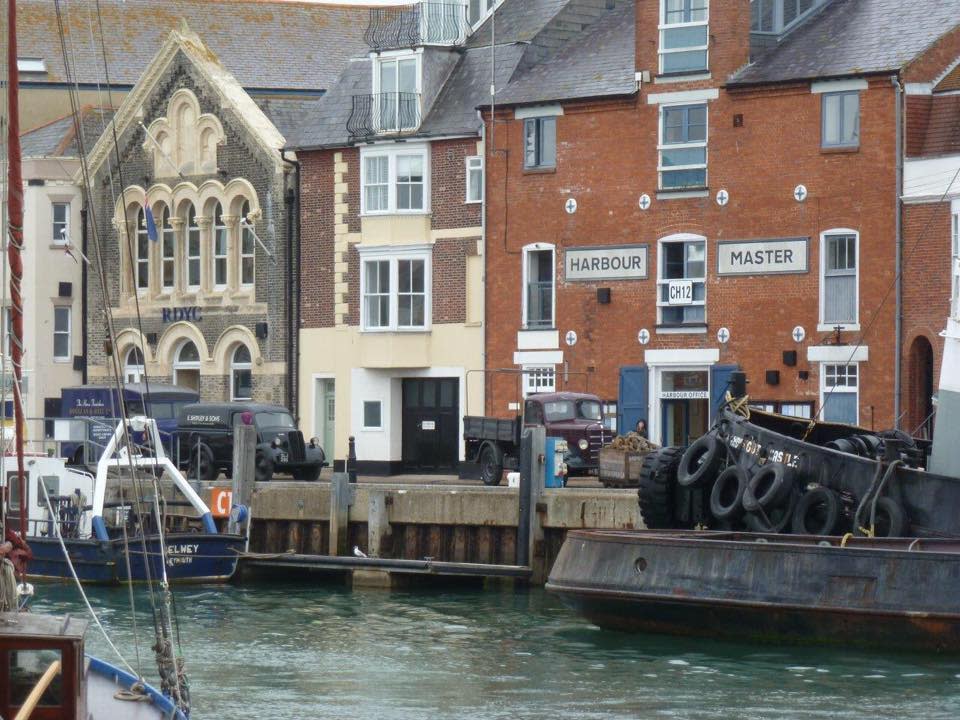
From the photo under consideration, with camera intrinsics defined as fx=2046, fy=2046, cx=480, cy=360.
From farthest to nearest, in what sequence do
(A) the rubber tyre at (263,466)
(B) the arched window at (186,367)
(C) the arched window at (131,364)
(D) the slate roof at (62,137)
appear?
(D) the slate roof at (62,137) → (C) the arched window at (131,364) → (B) the arched window at (186,367) → (A) the rubber tyre at (263,466)

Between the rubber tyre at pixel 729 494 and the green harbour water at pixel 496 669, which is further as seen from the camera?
the rubber tyre at pixel 729 494

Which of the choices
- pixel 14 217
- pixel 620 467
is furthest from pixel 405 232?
pixel 14 217

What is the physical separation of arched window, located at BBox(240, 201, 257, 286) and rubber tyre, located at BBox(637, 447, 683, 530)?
2642cm

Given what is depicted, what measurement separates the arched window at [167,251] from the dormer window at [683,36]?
55.9 ft

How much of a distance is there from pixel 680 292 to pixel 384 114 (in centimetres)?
1028

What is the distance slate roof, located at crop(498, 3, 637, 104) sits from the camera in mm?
46844

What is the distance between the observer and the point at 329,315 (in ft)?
173

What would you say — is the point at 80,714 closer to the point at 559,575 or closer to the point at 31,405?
the point at 559,575

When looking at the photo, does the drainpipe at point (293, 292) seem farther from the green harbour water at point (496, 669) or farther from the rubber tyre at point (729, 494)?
the rubber tyre at point (729, 494)

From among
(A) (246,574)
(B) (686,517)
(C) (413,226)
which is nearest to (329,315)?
(C) (413,226)

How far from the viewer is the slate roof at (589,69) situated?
46844 mm

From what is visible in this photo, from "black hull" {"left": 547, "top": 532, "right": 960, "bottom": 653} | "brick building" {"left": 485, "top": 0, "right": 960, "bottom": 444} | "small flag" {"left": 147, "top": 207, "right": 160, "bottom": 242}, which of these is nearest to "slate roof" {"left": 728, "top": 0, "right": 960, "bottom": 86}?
"brick building" {"left": 485, "top": 0, "right": 960, "bottom": 444}

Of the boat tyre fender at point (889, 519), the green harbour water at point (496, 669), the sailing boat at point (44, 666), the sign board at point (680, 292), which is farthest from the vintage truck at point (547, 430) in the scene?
the sailing boat at point (44, 666)

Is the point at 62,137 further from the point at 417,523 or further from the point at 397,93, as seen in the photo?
the point at 417,523
